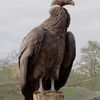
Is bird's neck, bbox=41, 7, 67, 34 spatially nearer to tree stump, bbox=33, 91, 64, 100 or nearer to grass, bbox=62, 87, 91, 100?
tree stump, bbox=33, 91, 64, 100

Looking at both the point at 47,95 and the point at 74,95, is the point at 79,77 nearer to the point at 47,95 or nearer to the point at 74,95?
the point at 74,95

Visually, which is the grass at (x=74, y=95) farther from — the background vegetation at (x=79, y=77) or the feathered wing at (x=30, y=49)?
the feathered wing at (x=30, y=49)

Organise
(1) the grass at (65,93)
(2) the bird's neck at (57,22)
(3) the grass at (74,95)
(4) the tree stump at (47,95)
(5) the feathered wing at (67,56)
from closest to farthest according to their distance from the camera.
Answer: (4) the tree stump at (47,95) < (2) the bird's neck at (57,22) < (5) the feathered wing at (67,56) < (3) the grass at (74,95) < (1) the grass at (65,93)

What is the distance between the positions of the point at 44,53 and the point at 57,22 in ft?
1.22

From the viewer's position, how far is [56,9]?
5.95m

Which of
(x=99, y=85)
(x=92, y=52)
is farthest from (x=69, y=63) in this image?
(x=92, y=52)

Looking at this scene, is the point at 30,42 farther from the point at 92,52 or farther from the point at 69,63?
the point at 92,52

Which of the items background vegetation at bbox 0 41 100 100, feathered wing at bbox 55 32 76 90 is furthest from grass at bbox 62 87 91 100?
feathered wing at bbox 55 32 76 90

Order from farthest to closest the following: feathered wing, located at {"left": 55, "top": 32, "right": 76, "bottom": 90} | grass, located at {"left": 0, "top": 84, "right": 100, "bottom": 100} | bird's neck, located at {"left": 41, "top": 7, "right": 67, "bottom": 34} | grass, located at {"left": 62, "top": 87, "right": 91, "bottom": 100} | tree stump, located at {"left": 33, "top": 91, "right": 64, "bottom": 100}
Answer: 1. grass, located at {"left": 0, "top": 84, "right": 100, "bottom": 100}
2. grass, located at {"left": 62, "top": 87, "right": 91, "bottom": 100}
3. feathered wing, located at {"left": 55, "top": 32, "right": 76, "bottom": 90}
4. bird's neck, located at {"left": 41, "top": 7, "right": 67, "bottom": 34}
5. tree stump, located at {"left": 33, "top": 91, "right": 64, "bottom": 100}

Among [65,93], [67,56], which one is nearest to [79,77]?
[65,93]

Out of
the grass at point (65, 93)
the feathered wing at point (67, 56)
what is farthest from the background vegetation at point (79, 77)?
the feathered wing at point (67, 56)

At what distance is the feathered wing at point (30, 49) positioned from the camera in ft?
19.0

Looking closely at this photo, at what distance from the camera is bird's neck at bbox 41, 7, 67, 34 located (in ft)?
19.4

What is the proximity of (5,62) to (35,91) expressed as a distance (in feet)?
58.1
